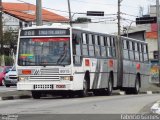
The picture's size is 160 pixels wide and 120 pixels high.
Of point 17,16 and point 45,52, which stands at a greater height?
point 17,16

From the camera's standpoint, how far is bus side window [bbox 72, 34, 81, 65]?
2549 cm

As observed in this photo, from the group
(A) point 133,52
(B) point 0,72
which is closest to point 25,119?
(A) point 133,52

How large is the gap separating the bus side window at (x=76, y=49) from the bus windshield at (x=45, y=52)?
35 centimetres

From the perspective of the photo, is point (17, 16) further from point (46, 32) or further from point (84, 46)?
point (46, 32)

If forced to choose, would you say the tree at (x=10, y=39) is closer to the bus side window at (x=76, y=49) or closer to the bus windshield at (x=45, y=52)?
the bus side window at (x=76, y=49)

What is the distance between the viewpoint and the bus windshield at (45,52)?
2512 cm

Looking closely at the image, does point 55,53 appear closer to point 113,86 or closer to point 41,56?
point 41,56

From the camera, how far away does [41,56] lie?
2522 centimetres

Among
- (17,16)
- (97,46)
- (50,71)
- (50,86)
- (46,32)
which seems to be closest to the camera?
(50,86)

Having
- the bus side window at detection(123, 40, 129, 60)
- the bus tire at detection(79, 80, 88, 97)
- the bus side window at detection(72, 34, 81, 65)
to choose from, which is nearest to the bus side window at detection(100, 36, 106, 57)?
the bus tire at detection(79, 80, 88, 97)

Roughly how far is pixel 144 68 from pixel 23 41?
13.4m

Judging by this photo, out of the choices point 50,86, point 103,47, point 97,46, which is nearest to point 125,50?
point 103,47

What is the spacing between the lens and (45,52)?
2516 cm

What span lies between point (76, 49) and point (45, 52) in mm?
1479
